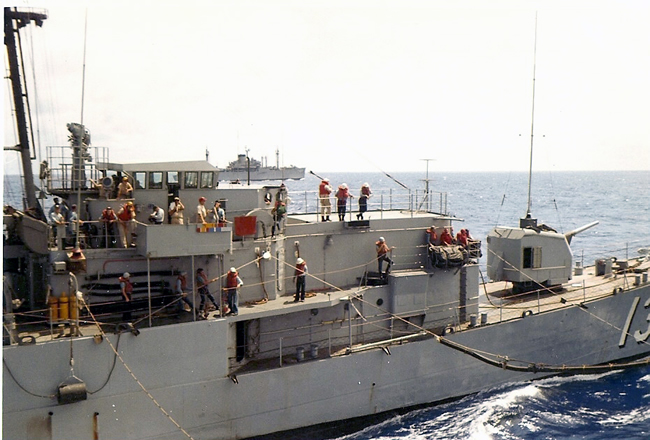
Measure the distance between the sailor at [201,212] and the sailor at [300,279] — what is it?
92.7 inches

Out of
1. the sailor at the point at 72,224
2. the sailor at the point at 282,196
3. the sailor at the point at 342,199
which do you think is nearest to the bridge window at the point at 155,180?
the sailor at the point at 72,224

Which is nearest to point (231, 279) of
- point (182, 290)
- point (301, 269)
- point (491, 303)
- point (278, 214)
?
point (182, 290)

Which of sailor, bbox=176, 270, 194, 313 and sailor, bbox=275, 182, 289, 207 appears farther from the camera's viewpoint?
sailor, bbox=275, 182, 289, 207

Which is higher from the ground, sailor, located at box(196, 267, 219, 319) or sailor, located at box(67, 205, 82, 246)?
sailor, located at box(67, 205, 82, 246)

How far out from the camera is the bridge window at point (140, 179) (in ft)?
44.0

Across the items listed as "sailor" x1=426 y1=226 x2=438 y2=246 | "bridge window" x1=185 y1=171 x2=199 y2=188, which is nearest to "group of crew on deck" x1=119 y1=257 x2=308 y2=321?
"bridge window" x1=185 y1=171 x2=199 y2=188

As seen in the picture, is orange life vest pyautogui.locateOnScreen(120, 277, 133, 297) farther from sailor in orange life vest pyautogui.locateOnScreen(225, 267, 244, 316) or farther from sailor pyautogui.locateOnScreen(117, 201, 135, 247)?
sailor in orange life vest pyautogui.locateOnScreen(225, 267, 244, 316)

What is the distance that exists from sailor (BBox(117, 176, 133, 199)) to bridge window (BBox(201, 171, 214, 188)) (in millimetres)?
1536

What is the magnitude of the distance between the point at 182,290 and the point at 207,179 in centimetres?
256

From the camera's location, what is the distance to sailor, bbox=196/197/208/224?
12836 mm

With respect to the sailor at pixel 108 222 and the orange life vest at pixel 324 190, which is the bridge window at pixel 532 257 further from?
the sailor at pixel 108 222

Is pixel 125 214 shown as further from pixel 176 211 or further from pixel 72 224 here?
pixel 72 224

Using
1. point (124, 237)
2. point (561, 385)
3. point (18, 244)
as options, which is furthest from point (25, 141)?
point (561, 385)

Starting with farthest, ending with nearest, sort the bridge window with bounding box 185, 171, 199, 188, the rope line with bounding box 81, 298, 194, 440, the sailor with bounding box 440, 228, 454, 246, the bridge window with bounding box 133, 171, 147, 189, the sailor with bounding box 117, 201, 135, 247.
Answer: the sailor with bounding box 440, 228, 454, 246, the bridge window with bounding box 185, 171, 199, 188, the bridge window with bounding box 133, 171, 147, 189, the sailor with bounding box 117, 201, 135, 247, the rope line with bounding box 81, 298, 194, 440
